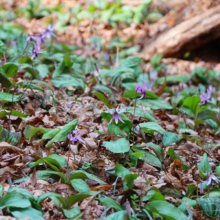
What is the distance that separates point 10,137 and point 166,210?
A: 113 cm

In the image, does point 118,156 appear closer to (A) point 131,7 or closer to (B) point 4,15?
(A) point 131,7

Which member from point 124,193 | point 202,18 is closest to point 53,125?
point 124,193

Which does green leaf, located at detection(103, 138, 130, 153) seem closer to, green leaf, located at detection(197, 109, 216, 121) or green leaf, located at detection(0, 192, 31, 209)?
green leaf, located at detection(0, 192, 31, 209)

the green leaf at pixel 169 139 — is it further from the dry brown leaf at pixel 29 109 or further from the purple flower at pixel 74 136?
the dry brown leaf at pixel 29 109

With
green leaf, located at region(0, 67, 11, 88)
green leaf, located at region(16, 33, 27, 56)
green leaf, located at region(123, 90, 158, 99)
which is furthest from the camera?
green leaf, located at region(16, 33, 27, 56)

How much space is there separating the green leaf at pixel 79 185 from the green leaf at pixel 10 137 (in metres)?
0.58

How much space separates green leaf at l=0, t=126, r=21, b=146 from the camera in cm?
186

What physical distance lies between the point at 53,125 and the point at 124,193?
94cm

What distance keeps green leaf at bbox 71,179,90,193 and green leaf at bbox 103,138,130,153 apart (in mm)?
278

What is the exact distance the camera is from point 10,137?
187 cm

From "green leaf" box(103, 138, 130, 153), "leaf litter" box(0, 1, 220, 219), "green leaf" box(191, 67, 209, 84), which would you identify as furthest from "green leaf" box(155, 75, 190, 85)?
"green leaf" box(103, 138, 130, 153)

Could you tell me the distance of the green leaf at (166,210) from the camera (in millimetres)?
1394

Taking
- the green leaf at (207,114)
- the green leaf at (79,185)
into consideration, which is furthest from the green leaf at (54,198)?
the green leaf at (207,114)

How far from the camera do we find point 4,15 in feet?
22.2
